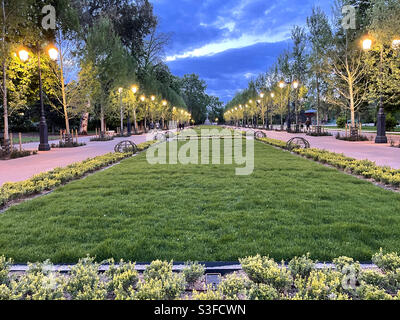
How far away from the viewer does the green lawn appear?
3.71 meters

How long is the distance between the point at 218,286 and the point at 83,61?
82.2 feet

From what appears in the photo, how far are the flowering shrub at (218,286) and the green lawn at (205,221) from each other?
534mm

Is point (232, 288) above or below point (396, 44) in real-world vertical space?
below

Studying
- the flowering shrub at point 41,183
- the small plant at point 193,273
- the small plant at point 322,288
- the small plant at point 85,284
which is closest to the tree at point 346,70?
the flowering shrub at point 41,183

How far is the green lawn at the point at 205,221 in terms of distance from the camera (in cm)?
Answer: 371

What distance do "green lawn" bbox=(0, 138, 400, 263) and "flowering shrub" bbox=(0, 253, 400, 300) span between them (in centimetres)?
53

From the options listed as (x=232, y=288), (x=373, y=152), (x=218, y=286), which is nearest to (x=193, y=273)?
(x=218, y=286)

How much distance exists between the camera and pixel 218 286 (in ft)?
8.78

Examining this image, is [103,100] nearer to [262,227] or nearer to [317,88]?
[317,88]

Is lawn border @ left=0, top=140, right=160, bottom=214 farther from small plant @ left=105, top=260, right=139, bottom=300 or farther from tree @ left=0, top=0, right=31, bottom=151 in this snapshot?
tree @ left=0, top=0, right=31, bottom=151

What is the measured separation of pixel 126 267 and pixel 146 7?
146 feet

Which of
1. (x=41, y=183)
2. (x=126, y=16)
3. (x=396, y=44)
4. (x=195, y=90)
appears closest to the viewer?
(x=41, y=183)

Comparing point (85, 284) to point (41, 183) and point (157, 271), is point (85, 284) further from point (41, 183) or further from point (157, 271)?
point (41, 183)

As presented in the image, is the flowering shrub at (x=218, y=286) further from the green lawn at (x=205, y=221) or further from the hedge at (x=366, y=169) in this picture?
the hedge at (x=366, y=169)
